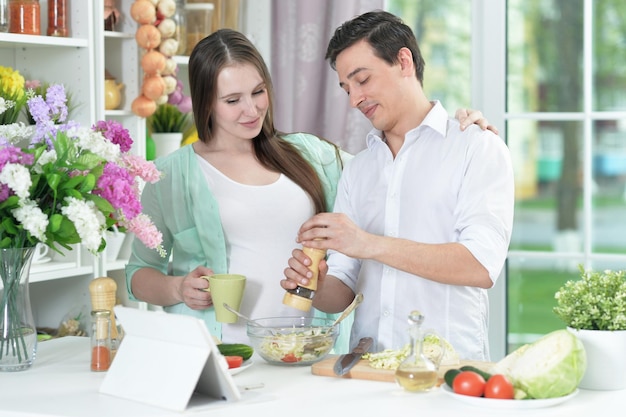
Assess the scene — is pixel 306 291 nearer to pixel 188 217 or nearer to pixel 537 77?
pixel 188 217

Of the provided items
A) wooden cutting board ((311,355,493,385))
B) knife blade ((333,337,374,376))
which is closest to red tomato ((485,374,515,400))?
wooden cutting board ((311,355,493,385))

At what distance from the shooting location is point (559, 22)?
4.05 metres

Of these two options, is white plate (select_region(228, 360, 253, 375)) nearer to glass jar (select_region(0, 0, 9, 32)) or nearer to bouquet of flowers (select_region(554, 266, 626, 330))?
bouquet of flowers (select_region(554, 266, 626, 330))

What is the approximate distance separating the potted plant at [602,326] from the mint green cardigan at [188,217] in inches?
37.7

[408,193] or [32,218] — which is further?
[408,193]

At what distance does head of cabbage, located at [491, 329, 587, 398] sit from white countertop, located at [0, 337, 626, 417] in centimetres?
4

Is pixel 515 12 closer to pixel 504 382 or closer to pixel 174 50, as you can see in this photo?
pixel 174 50

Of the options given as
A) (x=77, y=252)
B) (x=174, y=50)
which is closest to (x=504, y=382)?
(x=77, y=252)

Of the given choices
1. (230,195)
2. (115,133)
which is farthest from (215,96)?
(115,133)

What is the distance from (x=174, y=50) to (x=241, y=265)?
1.28m

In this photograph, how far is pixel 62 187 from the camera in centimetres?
197

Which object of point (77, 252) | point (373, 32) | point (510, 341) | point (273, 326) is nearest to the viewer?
point (273, 326)

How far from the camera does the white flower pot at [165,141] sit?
374cm

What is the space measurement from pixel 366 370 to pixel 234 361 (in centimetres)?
28
